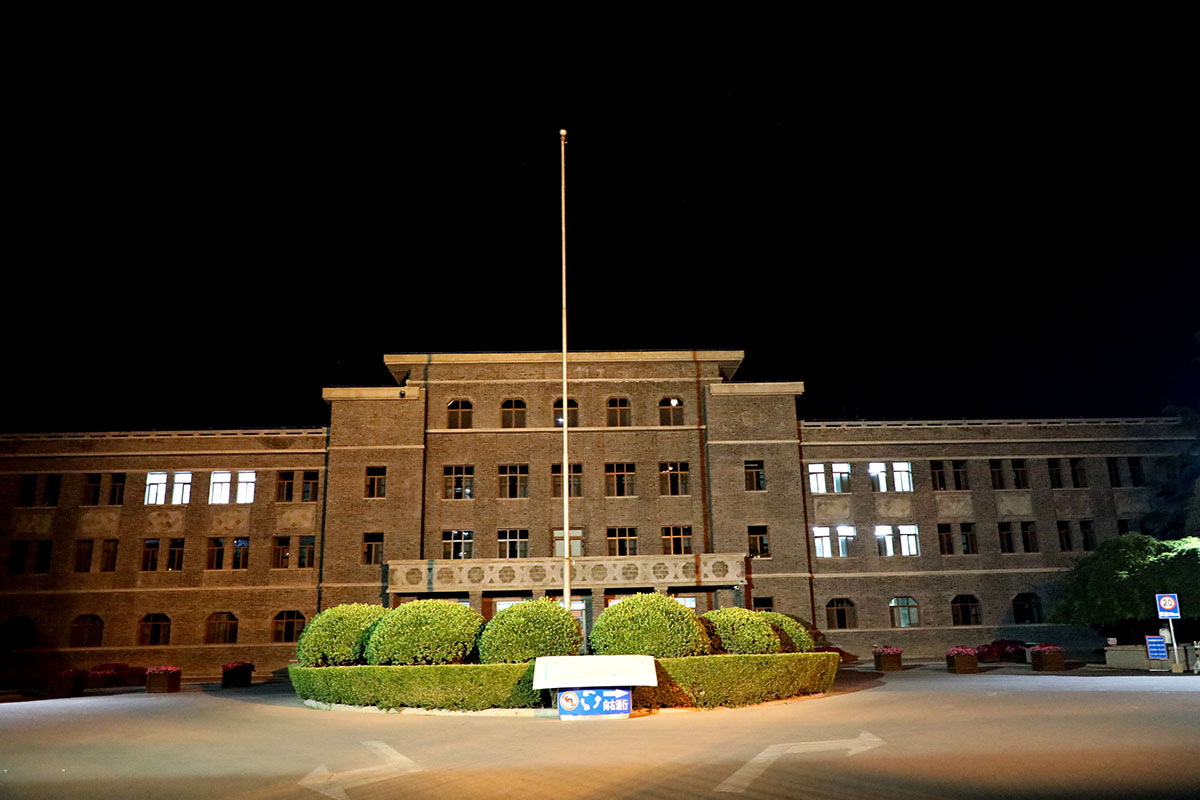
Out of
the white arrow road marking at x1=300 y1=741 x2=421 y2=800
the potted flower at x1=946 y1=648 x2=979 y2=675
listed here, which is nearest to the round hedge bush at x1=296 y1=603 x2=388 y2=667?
the white arrow road marking at x1=300 y1=741 x2=421 y2=800

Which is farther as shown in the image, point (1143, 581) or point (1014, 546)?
point (1014, 546)

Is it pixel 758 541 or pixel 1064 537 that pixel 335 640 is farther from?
pixel 1064 537

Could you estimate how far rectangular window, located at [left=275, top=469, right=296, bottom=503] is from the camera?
4344cm

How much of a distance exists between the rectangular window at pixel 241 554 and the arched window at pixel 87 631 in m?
6.55

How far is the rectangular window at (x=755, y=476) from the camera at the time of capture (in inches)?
1682

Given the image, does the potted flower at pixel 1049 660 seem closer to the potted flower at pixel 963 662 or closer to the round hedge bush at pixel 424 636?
the potted flower at pixel 963 662

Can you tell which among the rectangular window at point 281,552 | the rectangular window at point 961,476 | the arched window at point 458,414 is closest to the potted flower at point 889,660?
the rectangular window at point 961,476

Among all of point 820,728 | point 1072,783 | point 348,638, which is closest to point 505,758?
point 820,728

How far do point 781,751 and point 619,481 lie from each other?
2970cm

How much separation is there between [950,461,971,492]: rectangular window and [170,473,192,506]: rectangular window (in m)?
39.0

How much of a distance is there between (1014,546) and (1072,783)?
3745 cm

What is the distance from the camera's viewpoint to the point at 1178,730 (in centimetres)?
1431

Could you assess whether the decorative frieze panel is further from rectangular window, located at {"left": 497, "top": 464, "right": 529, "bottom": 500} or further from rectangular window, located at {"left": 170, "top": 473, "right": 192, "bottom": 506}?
rectangular window, located at {"left": 170, "top": 473, "right": 192, "bottom": 506}

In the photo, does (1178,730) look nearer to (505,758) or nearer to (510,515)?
(505,758)
